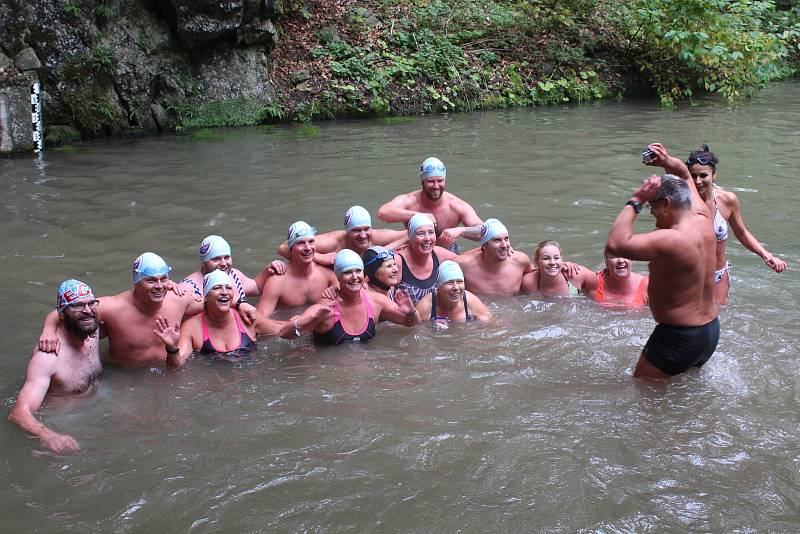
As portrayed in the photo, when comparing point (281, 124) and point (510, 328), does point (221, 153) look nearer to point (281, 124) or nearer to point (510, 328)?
point (281, 124)

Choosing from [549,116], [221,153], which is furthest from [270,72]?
[549,116]

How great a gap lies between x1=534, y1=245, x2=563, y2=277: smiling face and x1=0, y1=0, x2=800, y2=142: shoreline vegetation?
10598 mm

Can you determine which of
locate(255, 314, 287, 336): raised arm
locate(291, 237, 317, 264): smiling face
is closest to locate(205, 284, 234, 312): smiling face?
locate(255, 314, 287, 336): raised arm

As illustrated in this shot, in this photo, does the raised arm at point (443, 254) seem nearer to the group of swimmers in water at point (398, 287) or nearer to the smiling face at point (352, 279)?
the group of swimmers in water at point (398, 287)

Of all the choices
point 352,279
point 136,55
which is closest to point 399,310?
point 352,279

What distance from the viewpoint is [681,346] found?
5.20 meters

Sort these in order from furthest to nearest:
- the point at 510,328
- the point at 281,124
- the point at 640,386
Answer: the point at 281,124, the point at 510,328, the point at 640,386

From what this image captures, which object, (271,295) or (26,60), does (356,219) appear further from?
(26,60)

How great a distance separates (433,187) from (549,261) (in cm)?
166

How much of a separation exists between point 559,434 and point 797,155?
34.4 feet

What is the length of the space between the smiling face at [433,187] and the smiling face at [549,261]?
4.86 ft

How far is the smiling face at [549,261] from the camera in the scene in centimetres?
753

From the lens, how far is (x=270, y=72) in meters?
17.5

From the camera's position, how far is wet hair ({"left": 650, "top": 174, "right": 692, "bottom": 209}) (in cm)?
494
